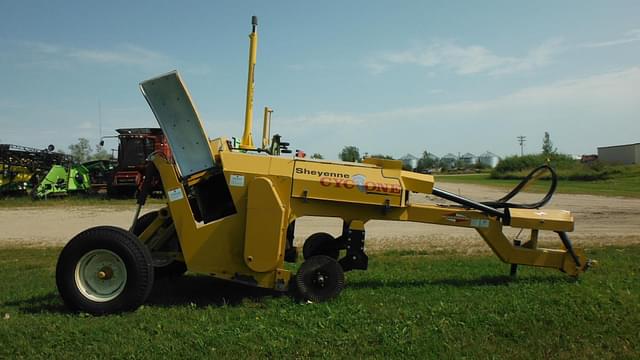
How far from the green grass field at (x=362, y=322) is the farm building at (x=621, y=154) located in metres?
77.6

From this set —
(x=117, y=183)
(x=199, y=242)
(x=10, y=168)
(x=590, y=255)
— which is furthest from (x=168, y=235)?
(x=10, y=168)

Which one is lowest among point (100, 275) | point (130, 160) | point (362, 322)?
point (362, 322)

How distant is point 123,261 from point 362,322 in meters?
2.40

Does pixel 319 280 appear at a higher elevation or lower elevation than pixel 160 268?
higher

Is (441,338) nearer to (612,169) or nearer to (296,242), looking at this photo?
(296,242)

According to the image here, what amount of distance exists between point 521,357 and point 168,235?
397 cm

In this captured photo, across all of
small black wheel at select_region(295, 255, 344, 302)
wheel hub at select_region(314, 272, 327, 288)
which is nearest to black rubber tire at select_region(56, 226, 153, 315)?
small black wheel at select_region(295, 255, 344, 302)

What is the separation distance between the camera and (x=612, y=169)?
160 ft

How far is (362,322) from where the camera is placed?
197 inches

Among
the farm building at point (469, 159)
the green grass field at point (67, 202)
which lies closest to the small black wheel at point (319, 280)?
the green grass field at point (67, 202)

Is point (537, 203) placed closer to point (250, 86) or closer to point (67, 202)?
point (250, 86)

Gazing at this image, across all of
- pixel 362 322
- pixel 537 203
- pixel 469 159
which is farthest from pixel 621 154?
pixel 362 322

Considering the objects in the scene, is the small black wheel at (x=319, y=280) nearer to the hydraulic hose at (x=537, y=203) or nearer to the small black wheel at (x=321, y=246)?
the small black wheel at (x=321, y=246)

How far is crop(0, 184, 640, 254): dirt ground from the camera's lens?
36.0 feet
